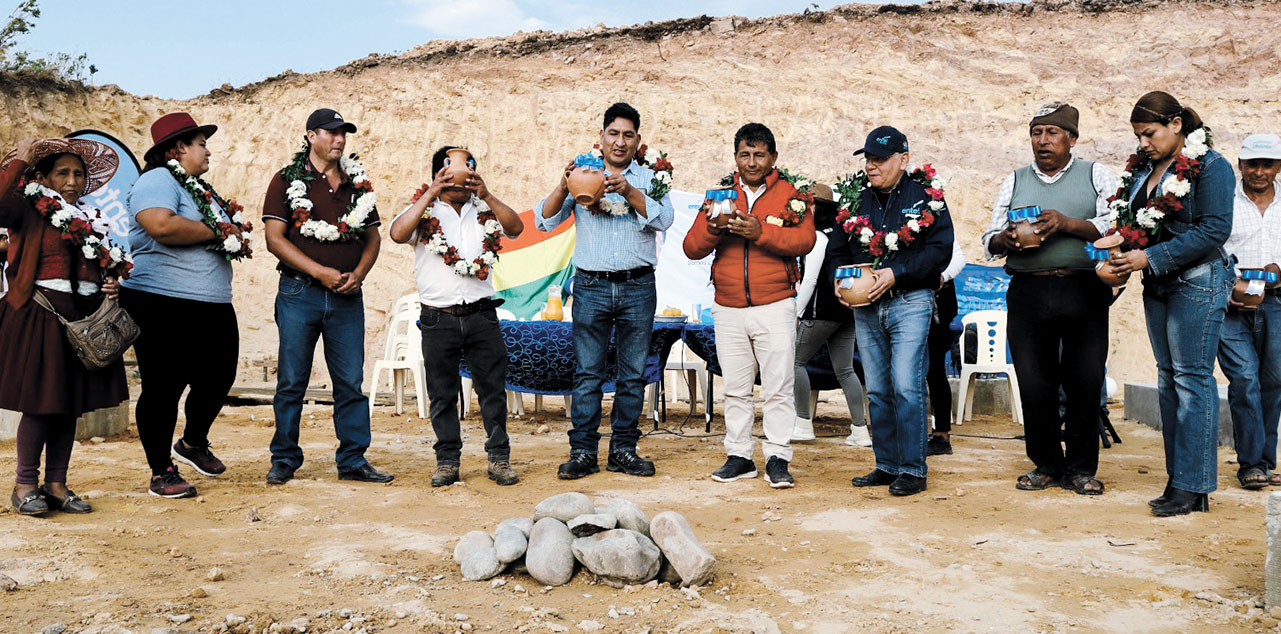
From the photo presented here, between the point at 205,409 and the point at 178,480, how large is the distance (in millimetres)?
480

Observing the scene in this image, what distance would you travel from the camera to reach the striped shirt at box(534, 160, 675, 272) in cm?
557

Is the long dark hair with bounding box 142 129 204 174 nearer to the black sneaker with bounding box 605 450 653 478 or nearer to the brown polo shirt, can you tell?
the brown polo shirt

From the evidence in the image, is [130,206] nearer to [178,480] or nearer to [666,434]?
[178,480]

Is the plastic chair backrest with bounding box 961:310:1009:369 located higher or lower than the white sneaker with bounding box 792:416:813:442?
higher

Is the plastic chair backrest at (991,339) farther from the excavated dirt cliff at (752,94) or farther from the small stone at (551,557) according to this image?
the excavated dirt cliff at (752,94)

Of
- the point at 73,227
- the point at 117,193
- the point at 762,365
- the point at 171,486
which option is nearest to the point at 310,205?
the point at 73,227

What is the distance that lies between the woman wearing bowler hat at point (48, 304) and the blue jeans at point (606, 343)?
2495 millimetres

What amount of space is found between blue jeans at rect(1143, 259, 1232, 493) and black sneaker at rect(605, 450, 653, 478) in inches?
112

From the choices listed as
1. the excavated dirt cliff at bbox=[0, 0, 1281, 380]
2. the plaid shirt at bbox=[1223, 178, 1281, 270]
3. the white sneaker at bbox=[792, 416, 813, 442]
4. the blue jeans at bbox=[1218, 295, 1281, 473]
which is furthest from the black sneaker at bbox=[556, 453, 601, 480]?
the excavated dirt cliff at bbox=[0, 0, 1281, 380]

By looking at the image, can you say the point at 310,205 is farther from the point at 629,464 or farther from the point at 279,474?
the point at 629,464

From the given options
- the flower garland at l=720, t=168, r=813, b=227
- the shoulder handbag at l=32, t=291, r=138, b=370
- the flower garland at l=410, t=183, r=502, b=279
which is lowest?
the shoulder handbag at l=32, t=291, r=138, b=370

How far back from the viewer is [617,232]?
18.3 feet

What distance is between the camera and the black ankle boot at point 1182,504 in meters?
4.54

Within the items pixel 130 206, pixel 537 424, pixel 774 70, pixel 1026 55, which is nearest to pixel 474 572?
pixel 130 206
